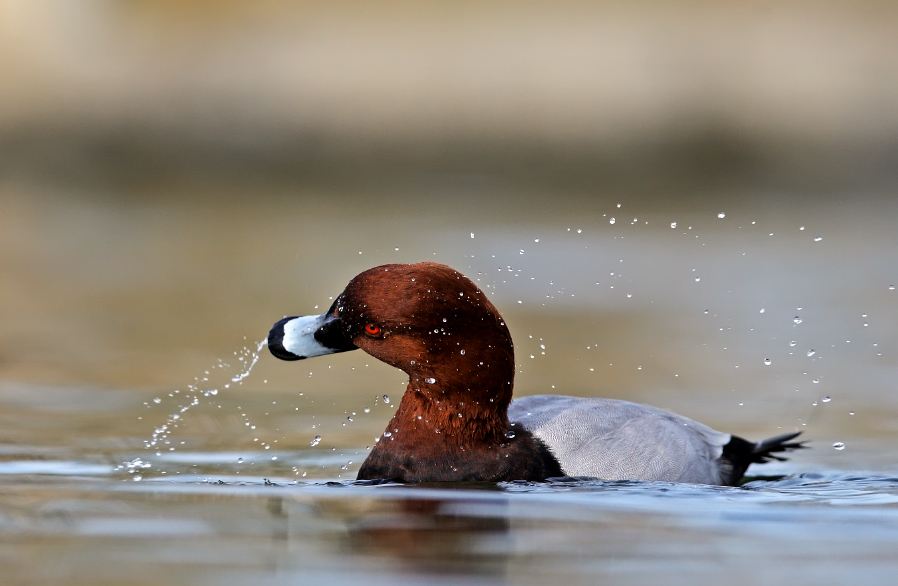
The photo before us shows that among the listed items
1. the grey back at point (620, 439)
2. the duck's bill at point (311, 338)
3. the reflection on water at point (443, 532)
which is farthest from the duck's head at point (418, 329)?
the reflection on water at point (443, 532)

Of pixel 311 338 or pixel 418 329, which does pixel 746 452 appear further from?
pixel 311 338

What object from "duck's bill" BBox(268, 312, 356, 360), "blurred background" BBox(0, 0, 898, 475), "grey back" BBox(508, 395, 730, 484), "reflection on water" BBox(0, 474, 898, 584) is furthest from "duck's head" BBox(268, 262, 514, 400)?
"blurred background" BBox(0, 0, 898, 475)

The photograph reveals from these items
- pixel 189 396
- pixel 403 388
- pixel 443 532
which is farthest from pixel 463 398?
pixel 403 388

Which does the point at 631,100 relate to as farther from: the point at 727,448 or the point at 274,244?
the point at 727,448

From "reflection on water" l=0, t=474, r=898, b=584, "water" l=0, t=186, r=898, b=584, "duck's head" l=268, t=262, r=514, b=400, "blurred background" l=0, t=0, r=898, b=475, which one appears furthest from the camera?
"blurred background" l=0, t=0, r=898, b=475

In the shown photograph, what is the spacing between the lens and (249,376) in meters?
8.12

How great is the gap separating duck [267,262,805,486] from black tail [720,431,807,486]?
33 centimetres

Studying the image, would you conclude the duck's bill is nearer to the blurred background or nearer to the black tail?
the blurred background

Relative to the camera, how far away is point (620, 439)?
18.8 ft

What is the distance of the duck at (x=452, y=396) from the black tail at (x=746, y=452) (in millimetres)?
334

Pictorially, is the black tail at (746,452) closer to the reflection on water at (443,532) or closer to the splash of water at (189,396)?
the reflection on water at (443,532)

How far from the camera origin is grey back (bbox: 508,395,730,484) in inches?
219

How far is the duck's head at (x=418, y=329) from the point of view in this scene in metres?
5.36

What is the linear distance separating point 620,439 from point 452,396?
2.55ft
